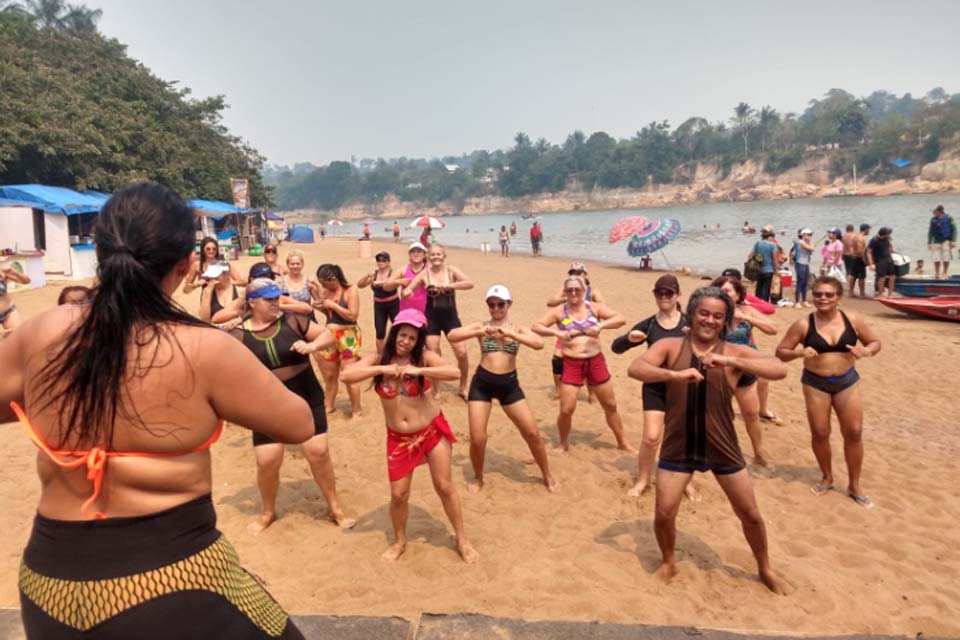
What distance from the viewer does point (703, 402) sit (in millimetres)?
3857

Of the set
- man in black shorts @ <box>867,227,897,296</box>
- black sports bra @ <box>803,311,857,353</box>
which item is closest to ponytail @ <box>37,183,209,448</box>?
black sports bra @ <box>803,311,857,353</box>

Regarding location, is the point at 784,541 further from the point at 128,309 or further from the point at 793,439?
the point at 128,309

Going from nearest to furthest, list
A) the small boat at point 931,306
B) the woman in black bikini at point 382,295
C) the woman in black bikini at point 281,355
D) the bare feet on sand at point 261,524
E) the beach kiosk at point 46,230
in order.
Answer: the woman in black bikini at point 281,355 → the bare feet on sand at point 261,524 → the woman in black bikini at point 382,295 → the small boat at point 931,306 → the beach kiosk at point 46,230

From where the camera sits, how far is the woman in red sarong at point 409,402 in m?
4.35

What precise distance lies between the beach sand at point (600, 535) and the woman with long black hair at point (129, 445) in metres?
0.16

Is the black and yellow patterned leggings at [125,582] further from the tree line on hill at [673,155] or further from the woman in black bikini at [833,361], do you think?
the tree line on hill at [673,155]

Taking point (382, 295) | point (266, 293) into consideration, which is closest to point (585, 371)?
point (266, 293)

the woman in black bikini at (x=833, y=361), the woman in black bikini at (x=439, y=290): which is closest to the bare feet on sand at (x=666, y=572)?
the woman in black bikini at (x=833, y=361)

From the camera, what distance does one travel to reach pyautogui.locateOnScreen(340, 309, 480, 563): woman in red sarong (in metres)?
4.35

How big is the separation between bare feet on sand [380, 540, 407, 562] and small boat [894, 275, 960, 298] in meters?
14.7

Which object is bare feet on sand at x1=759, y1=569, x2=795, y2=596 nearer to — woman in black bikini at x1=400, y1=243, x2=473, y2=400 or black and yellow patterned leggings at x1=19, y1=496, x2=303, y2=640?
black and yellow patterned leggings at x1=19, y1=496, x2=303, y2=640

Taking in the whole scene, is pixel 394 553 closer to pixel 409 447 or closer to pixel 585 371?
pixel 409 447

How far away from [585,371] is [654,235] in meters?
17.7

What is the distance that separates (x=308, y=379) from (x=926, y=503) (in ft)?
18.2
